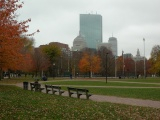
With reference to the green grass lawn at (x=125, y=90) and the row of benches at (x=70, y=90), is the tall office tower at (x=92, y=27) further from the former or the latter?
the row of benches at (x=70, y=90)

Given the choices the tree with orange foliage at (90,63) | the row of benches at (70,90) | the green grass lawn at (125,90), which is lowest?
the green grass lawn at (125,90)

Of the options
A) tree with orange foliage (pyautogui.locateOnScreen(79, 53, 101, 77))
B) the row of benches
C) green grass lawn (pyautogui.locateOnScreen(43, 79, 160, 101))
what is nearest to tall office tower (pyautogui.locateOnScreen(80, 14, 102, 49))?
tree with orange foliage (pyautogui.locateOnScreen(79, 53, 101, 77))

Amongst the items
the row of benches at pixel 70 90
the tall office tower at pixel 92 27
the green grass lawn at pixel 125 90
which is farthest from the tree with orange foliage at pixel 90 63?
the tall office tower at pixel 92 27

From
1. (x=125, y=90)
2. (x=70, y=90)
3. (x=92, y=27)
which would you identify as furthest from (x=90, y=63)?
(x=92, y=27)

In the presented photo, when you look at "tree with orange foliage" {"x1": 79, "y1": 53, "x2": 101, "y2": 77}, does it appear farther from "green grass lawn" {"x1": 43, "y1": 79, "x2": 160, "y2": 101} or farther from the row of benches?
the row of benches

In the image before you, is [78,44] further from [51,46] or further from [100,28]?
[51,46]

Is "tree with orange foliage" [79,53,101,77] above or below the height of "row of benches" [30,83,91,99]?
above

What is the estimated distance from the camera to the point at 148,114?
1154 cm

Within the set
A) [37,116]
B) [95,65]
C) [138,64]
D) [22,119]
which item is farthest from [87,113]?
[138,64]

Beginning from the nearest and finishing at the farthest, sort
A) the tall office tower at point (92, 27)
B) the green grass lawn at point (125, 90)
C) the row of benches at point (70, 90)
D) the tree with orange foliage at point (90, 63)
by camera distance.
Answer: the row of benches at point (70, 90) < the green grass lawn at point (125, 90) < the tree with orange foliage at point (90, 63) < the tall office tower at point (92, 27)

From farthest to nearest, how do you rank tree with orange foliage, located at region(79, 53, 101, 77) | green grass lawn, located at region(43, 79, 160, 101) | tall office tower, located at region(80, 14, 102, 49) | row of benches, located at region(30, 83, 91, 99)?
tall office tower, located at region(80, 14, 102, 49) < tree with orange foliage, located at region(79, 53, 101, 77) < green grass lawn, located at region(43, 79, 160, 101) < row of benches, located at region(30, 83, 91, 99)

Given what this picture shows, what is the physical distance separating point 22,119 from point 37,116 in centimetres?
85

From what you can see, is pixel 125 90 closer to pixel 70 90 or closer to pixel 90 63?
pixel 70 90

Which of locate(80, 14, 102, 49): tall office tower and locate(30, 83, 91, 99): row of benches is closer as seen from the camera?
locate(30, 83, 91, 99): row of benches
